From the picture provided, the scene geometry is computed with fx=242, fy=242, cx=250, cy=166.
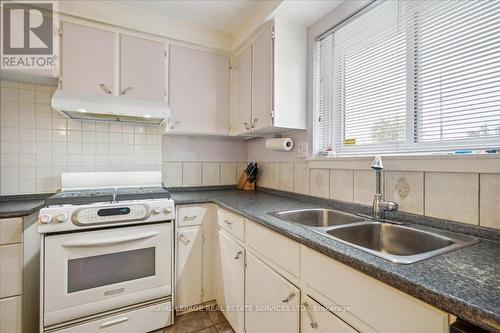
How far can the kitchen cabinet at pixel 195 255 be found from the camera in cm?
181

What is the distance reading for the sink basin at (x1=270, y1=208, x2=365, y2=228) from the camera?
4.68 ft

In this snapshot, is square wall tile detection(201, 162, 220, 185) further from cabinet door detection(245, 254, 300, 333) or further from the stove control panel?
cabinet door detection(245, 254, 300, 333)

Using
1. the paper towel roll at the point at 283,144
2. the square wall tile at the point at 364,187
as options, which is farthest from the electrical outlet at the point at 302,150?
the square wall tile at the point at 364,187

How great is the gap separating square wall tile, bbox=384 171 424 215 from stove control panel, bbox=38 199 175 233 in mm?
1358

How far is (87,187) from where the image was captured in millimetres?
1943

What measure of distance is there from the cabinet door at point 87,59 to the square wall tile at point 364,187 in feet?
6.13

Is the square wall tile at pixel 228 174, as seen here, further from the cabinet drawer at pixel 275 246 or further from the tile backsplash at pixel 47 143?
the cabinet drawer at pixel 275 246

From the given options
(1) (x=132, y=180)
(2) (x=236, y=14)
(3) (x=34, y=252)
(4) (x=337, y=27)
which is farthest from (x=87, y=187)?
(4) (x=337, y=27)

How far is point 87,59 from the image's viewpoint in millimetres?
1782

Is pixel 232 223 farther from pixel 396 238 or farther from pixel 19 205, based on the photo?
pixel 19 205

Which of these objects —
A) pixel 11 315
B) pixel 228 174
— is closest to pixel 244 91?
pixel 228 174

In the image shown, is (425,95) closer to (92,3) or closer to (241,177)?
(241,177)

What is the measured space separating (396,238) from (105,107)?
1935 millimetres

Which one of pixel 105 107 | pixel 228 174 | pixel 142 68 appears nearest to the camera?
pixel 105 107
